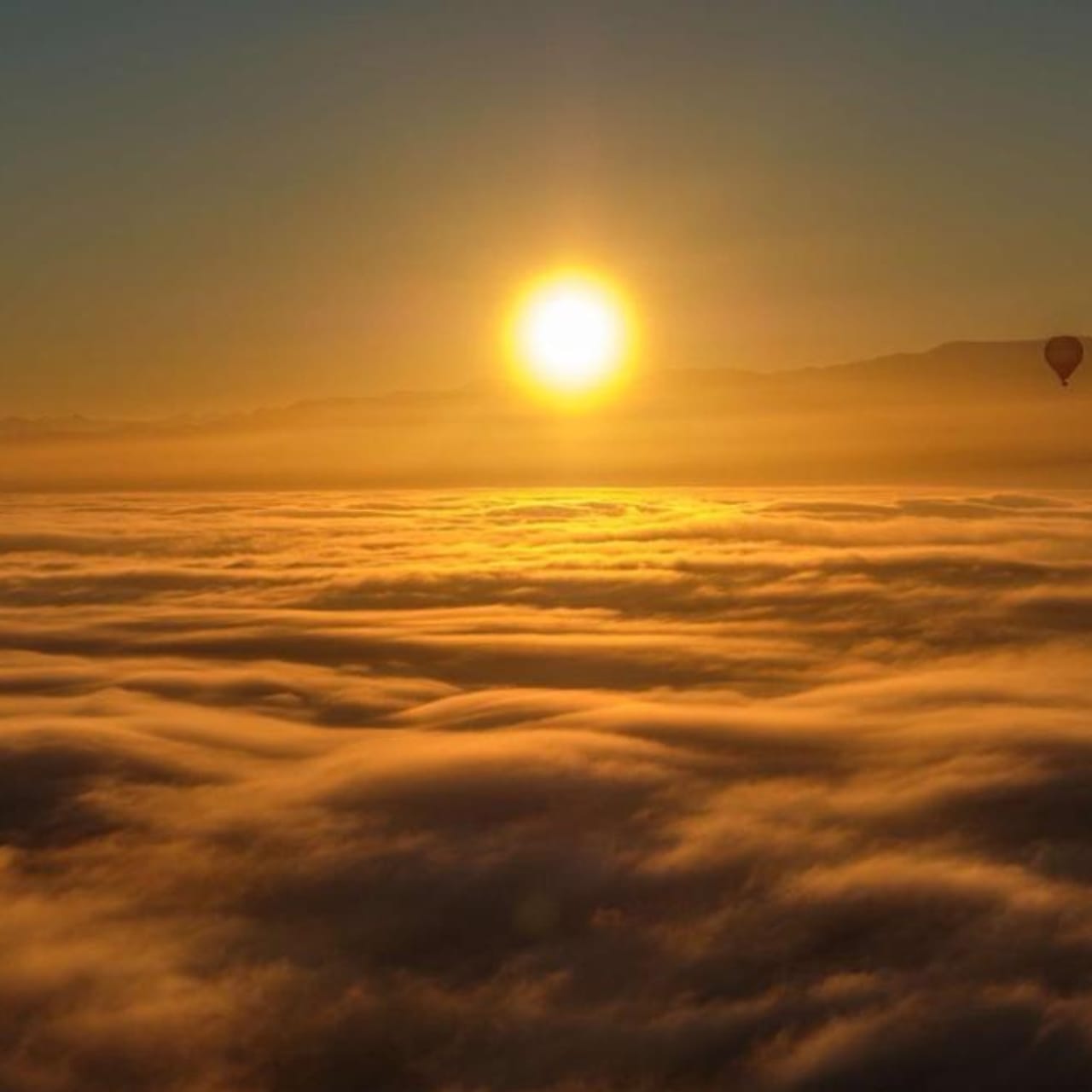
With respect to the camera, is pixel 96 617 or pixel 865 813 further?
pixel 96 617

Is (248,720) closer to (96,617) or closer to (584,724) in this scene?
(584,724)

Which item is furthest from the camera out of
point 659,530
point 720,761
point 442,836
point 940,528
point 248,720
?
point 659,530

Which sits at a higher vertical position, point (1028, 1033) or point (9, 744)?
point (9, 744)

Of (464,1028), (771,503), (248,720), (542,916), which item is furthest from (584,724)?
(771,503)

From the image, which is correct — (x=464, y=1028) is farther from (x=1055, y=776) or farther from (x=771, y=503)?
(x=771, y=503)

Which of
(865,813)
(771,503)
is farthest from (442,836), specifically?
(771,503)

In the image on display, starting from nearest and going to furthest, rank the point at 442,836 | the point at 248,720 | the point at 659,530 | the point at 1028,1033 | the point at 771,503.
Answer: the point at 1028,1033 < the point at 442,836 < the point at 248,720 < the point at 659,530 < the point at 771,503
